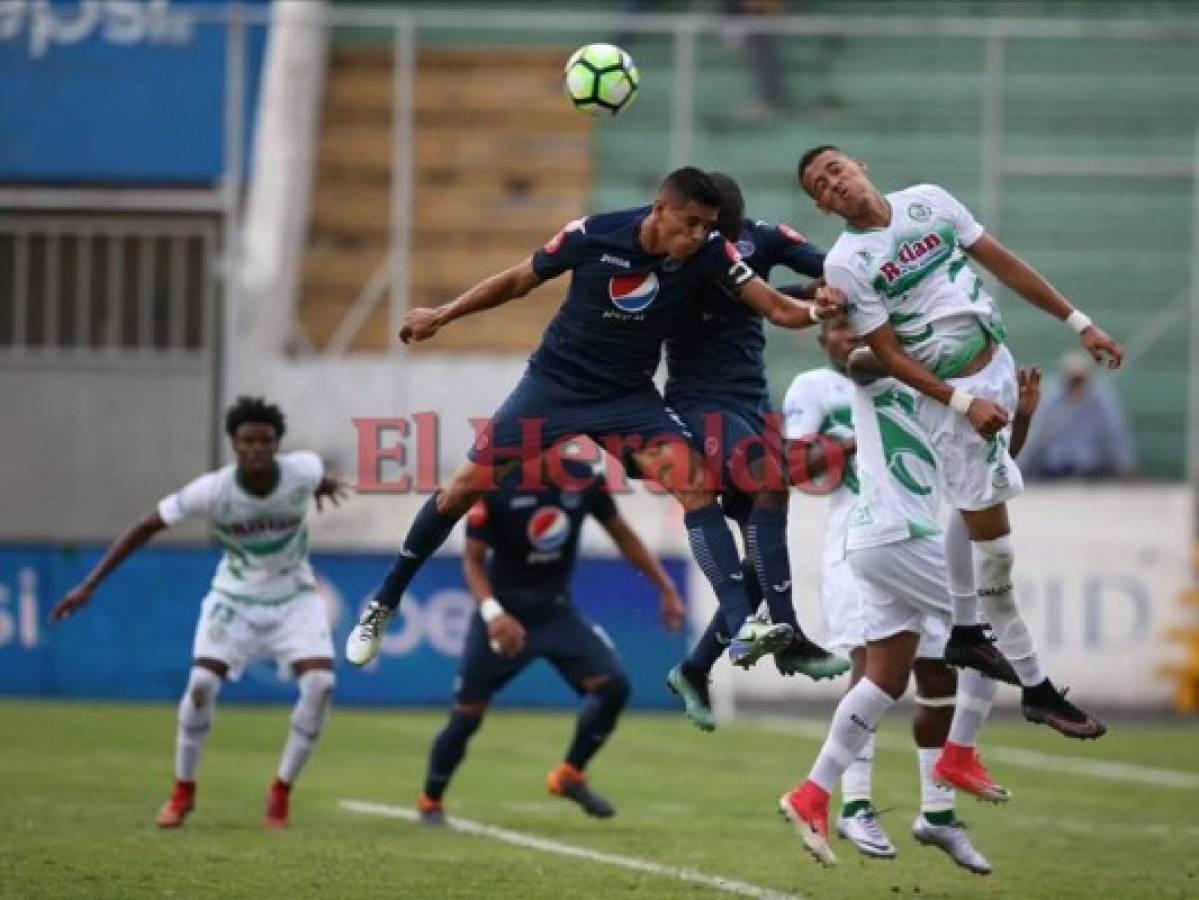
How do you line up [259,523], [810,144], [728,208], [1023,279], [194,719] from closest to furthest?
[1023,279] → [728,208] → [194,719] → [259,523] → [810,144]

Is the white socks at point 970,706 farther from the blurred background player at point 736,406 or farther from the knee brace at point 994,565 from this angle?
the blurred background player at point 736,406

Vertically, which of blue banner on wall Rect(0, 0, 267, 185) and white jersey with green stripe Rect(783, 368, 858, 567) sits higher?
blue banner on wall Rect(0, 0, 267, 185)

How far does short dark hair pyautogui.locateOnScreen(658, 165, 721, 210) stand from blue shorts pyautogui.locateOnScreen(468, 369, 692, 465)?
106cm

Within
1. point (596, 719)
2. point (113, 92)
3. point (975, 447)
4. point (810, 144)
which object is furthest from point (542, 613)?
point (810, 144)

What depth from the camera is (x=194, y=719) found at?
585 inches

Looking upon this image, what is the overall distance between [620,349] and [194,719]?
4116 mm

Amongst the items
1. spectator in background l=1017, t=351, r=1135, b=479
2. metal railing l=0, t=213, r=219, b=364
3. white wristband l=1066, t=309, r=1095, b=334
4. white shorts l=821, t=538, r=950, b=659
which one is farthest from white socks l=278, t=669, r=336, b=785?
spectator in background l=1017, t=351, r=1135, b=479

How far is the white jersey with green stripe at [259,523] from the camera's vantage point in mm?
14938

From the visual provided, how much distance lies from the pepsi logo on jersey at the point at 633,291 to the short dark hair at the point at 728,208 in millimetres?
446

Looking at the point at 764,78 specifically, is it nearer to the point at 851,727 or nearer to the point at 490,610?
the point at 490,610

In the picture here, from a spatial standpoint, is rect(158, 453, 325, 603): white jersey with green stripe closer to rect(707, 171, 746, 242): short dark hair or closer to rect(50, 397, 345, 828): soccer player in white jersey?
rect(50, 397, 345, 828): soccer player in white jersey

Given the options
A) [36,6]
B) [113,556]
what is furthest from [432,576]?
[113,556]

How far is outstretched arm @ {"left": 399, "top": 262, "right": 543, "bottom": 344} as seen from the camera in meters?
12.0

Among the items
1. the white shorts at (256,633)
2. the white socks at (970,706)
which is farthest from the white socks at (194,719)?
the white socks at (970,706)
